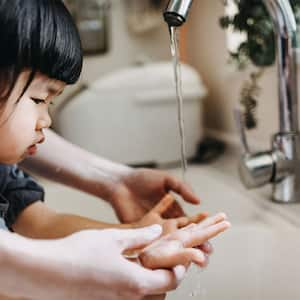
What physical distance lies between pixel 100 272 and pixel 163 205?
0.34 meters

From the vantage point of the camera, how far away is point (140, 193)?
81cm

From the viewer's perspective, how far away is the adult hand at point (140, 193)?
2.60 feet

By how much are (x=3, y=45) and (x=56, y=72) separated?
66 mm

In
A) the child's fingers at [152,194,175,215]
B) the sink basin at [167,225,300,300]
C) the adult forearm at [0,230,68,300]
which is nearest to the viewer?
the adult forearm at [0,230,68,300]

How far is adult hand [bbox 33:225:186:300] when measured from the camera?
429mm

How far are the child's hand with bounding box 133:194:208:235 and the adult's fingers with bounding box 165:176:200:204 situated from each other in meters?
0.01

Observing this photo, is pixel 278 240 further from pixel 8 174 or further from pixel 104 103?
pixel 104 103

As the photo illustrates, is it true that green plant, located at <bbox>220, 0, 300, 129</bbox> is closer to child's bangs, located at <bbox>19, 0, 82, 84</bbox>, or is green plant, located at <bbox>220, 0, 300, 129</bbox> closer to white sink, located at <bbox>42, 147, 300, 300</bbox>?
white sink, located at <bbox>42, 147, 300, 300</bbox>

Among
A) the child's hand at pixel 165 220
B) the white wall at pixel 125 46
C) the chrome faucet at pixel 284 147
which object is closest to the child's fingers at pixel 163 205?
the child's hand at pixel 165 220

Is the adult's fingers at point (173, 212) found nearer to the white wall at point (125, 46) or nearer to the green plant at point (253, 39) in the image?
the green plant at point (253, 39)

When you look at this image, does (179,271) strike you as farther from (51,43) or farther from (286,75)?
(286,75)

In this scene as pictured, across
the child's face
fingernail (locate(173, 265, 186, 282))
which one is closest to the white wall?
the child's face

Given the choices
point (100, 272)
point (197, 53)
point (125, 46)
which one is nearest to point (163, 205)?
point (100, 272)

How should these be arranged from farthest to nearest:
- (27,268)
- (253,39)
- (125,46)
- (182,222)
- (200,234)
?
(125,46)
(253,39)
(182,222)
(200,234)
(27,268)
